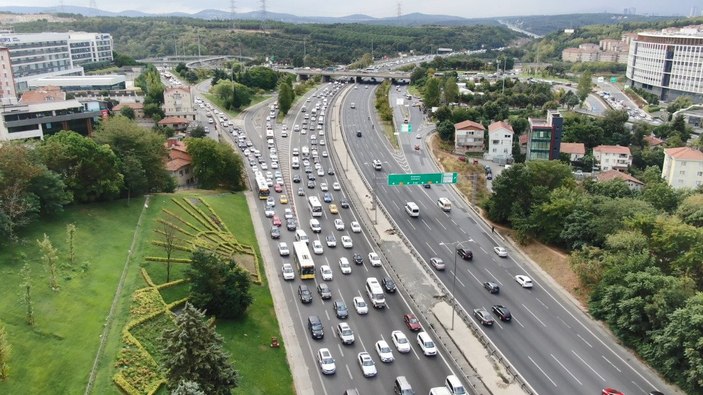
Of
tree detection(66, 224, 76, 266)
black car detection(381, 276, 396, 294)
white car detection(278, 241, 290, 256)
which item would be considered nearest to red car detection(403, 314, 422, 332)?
black car detection(381, 276, 396, 294)

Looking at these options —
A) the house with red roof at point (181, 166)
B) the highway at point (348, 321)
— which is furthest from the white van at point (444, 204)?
the house with red roof at point (181, 166)

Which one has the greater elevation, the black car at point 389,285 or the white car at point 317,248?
the white car at point 317,248

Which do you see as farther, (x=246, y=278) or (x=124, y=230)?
(x=124, y=230)

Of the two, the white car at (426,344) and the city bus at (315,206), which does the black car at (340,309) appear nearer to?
the white car at (426,344)

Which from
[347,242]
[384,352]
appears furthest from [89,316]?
[347,242]

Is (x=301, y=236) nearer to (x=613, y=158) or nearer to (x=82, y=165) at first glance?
(x=82, y=165)

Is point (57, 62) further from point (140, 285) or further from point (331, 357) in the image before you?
point (331, 357)

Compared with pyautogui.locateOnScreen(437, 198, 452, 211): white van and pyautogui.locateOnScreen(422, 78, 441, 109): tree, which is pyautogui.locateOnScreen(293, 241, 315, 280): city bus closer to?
pyautogui.locateOnScreen(437, 198, 452, 211): white van

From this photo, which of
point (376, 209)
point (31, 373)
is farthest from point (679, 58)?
point (31, 373)
